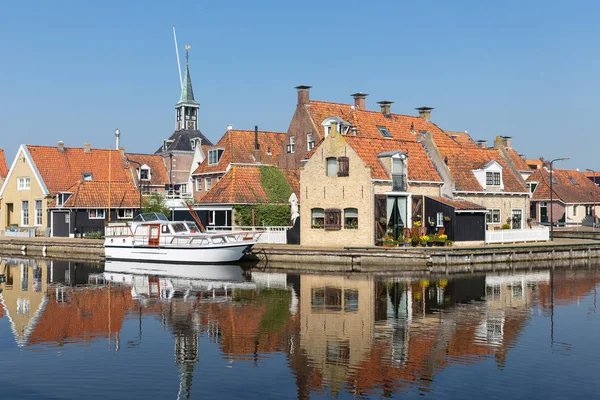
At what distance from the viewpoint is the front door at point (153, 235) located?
5015 centimetres

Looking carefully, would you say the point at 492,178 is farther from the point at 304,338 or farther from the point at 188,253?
the point at 304,338

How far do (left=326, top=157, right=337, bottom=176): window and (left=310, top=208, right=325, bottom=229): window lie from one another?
268 centimetres

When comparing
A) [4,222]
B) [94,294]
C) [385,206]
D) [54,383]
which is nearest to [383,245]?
[385,206]

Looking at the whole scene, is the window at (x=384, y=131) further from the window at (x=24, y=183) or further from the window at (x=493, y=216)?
the window at (x=24, y=183)

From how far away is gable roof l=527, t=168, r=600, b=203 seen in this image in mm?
81875

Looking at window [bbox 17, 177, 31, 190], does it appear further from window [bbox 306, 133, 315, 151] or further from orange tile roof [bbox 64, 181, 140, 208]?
window [bbox 306, 133, 315, 151]

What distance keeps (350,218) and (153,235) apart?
548 inches

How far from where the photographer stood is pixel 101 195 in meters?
67.2

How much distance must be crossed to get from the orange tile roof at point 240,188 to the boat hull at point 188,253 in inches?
331

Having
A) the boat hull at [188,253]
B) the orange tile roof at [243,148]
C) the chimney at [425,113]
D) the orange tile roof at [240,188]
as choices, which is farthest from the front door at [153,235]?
the chimney at [425,113]

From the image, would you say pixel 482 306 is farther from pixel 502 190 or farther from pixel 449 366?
pixel 502 190

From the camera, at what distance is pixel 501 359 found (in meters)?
20.8

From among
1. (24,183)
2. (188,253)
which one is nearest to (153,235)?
(188,253)

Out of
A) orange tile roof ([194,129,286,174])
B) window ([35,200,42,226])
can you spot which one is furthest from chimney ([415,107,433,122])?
window ([35,200,42,226])
